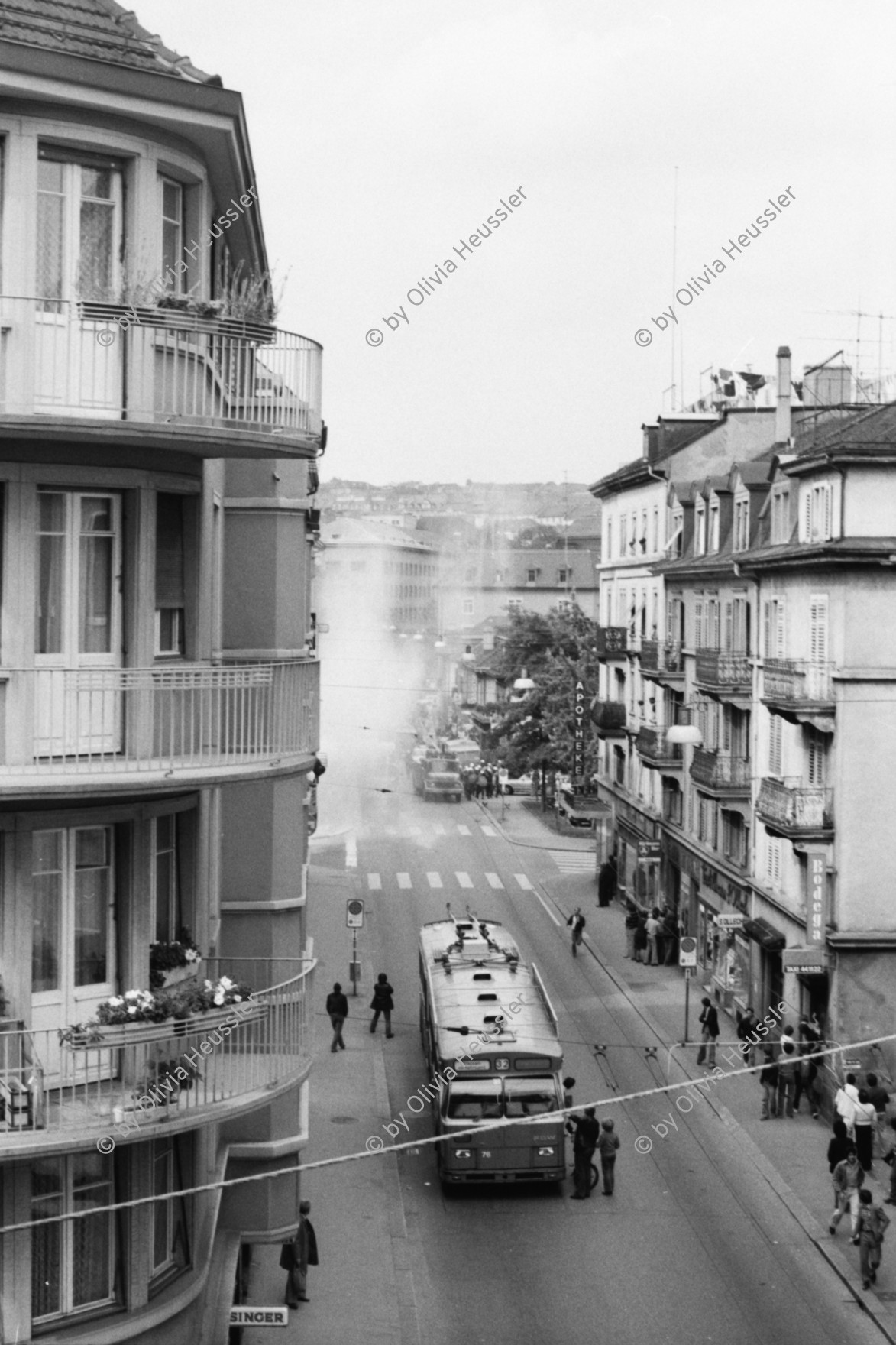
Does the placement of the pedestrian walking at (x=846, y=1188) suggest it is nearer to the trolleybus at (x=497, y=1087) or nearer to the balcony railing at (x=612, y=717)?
the trolleybus at (x=497, y=1087)

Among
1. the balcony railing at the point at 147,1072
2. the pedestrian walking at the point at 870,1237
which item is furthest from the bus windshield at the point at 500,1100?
the balcony railing at the point at 147,1072

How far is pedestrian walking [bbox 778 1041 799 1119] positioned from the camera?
33375 millimetres

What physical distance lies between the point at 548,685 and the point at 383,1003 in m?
38.6

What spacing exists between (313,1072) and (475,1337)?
45.2ft

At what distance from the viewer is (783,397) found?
4659 cm

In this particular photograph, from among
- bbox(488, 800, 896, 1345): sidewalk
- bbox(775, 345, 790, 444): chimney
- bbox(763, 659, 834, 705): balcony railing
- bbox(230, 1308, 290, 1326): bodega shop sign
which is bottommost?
bbox(488, 800, 896, 1345): sidewalk

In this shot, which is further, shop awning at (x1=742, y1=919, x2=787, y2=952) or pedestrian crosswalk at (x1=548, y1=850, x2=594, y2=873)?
pedestrian crosswalk at (x1=548, y1=850, x2=594, y2=873)

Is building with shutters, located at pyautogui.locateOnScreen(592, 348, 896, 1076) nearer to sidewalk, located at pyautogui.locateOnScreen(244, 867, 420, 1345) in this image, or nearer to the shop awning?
the shop awning

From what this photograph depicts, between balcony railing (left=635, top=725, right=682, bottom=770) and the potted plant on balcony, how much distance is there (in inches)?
1409

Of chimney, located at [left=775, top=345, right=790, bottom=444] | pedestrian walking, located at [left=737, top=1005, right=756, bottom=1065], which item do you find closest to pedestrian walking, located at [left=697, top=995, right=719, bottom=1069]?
pedestrian walking, located at [left=737, top=1005, right=756, bottom=1065]

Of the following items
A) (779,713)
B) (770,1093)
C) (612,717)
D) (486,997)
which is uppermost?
(779,713)

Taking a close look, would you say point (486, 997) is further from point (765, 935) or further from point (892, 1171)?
point (765, 935)

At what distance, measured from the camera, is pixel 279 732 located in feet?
49.4

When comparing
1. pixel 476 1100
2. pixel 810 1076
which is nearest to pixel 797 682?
pixel 810 1076
